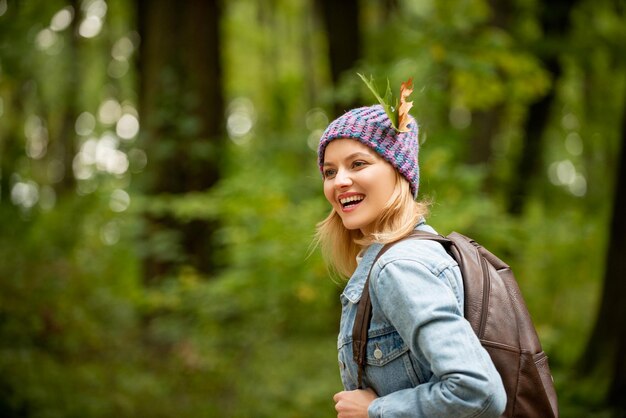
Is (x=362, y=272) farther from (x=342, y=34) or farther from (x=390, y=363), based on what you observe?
(x=342, y=34)

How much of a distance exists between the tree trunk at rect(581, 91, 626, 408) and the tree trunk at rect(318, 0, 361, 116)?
4.03m

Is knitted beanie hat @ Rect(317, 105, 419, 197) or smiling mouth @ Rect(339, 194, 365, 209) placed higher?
knitted beanie hat @ Rect(317, 105, 419, 197)

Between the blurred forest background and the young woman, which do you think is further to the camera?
the blurred forest background

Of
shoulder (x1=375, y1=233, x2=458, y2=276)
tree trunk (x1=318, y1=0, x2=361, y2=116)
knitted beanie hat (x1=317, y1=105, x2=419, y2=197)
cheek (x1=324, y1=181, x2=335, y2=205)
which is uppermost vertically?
tree trunk (x1=318, y1=0, x2=361, y2=116)

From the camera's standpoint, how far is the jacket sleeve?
5.79 feet

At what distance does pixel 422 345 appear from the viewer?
1807 mm

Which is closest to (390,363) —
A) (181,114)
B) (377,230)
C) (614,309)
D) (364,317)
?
(364,317)

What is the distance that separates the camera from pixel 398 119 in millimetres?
2227

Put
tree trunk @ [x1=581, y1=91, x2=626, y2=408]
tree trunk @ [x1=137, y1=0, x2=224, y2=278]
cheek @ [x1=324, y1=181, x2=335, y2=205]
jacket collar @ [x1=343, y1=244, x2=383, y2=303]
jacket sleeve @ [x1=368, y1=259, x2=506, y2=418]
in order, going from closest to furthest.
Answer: jacket sleeve @ [x1=368, y1=259, x2=506, y2=418]
jacket collar @ [x1=343, y1=244, x2=383, y2=303]
cheek @ [x1=324, y1=181, x2=335, y2=205]
tree trunk @ [x1=581, y1=91, x2=626, y2=408]
tree trunk @ [x1=137, y1=0, x2=224, y2=278]

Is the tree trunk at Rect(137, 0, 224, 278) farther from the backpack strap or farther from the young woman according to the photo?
the backpack strap

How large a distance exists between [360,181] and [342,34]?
813cm

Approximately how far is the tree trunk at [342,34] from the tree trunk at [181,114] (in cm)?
175

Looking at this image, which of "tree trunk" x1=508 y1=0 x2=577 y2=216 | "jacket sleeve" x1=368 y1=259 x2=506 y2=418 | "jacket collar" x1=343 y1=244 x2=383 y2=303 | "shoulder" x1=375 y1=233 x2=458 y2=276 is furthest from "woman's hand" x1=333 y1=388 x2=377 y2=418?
"tree trunk" x1=508 y1=0 x2=577 y2=216

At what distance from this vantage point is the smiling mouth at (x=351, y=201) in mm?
2219
